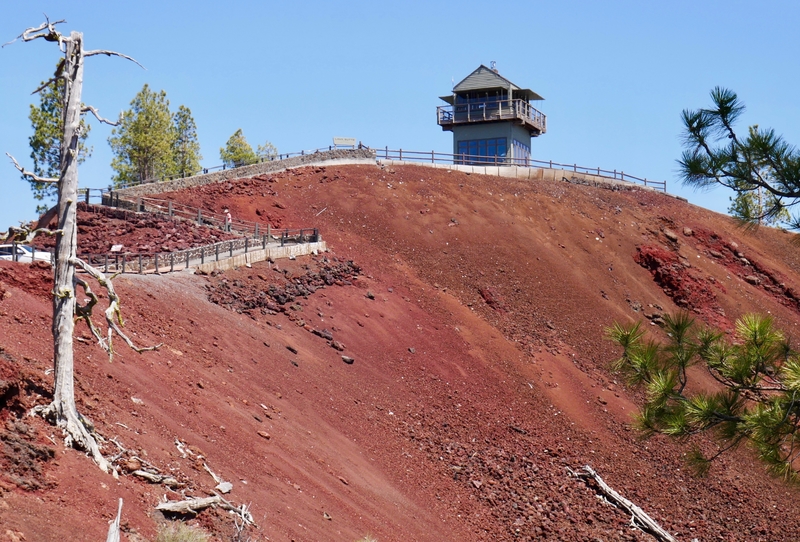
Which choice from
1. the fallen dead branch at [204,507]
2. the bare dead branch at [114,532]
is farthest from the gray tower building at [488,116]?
the bare dead branch at [114,532]

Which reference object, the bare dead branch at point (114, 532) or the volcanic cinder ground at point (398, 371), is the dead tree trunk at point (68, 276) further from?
the bare dead branch at point (114, 532)

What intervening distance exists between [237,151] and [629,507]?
5228 centimetres

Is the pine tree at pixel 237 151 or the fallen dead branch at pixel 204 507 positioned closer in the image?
the fallen dead branch at pixel 204 507

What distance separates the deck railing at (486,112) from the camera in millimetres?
61562

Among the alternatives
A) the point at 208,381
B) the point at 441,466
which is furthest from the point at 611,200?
the point at 208,381

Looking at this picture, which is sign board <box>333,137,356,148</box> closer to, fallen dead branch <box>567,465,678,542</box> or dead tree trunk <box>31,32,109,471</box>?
fallen dead branch <box>567,465,678,542</box>

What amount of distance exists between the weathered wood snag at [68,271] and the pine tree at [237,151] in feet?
195

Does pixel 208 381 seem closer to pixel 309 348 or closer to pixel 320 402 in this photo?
pixel 320 402

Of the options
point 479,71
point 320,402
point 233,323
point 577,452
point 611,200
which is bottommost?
point 577,452

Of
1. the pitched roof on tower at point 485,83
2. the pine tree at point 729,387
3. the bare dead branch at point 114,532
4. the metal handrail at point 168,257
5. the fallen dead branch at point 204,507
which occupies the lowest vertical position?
the fallen dead branch at point 204,507

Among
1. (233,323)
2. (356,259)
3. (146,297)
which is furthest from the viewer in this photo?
(356,259)

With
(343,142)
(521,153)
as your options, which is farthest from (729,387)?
(521,153)

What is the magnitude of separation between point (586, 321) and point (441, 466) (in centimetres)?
1522

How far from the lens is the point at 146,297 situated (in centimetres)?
2639
